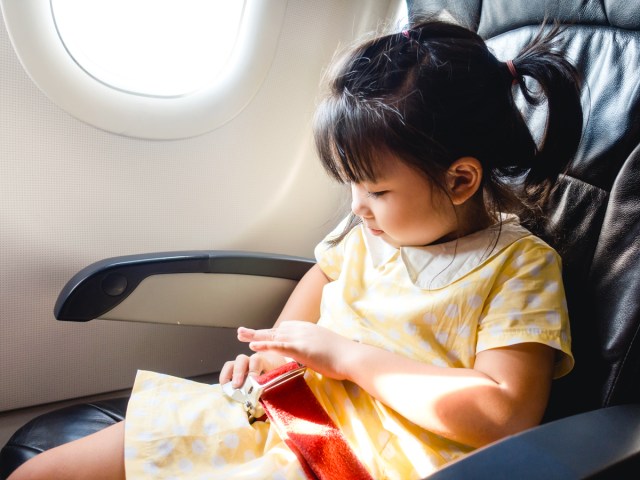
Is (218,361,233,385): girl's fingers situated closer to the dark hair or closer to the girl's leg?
the girl's leg

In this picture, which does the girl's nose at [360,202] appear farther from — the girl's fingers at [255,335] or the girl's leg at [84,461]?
the girl's leg at [84,461]

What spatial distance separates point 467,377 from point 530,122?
1.52ft

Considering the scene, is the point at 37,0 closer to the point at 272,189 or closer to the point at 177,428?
the point at 272,189

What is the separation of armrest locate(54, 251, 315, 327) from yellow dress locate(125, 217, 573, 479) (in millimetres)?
214

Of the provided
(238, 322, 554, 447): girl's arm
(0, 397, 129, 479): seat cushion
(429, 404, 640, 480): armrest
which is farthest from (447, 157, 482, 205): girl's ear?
(0, 397, 129, 479): seat cushion

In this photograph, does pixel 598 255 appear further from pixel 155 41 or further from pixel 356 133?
pixel 155 41

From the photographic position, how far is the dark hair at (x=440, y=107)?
80 cm

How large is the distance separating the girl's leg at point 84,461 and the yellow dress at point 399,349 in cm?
5

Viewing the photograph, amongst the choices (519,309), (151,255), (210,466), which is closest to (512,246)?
(519,309)

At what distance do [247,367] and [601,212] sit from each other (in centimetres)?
63

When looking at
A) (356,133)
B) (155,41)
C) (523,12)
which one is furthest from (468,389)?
(155,41)

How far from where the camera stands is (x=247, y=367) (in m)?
1.00

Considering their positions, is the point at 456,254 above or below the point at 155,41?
below

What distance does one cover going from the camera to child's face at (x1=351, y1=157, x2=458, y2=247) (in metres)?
0.82
